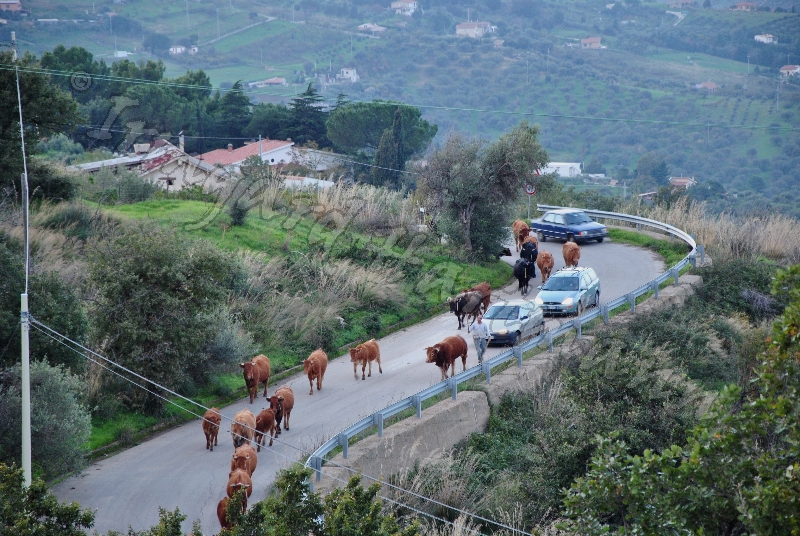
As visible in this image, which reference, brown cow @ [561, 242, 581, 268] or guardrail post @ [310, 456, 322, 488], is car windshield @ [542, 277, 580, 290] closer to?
brown cow @ [561, 242, 581, 268]

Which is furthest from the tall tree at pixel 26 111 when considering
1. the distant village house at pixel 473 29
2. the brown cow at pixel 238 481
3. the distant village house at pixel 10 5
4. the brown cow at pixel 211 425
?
the distant village house at pixel 473 29

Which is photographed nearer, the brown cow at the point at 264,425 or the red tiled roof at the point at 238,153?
the brown cow at the point at 264,425

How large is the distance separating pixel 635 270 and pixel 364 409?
55.3ft

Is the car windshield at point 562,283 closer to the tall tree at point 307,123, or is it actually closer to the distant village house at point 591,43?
the tall tree at point 307,123

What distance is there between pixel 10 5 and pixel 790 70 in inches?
5455

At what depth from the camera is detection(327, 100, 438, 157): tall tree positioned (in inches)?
2707

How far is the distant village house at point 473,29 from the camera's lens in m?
185

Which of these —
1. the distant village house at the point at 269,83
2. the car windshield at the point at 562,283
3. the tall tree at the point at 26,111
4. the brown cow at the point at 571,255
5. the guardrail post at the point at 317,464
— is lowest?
the distant village house at the point at 269,83

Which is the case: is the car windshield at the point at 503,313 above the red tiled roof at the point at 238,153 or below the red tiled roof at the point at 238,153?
above

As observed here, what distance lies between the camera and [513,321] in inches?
935

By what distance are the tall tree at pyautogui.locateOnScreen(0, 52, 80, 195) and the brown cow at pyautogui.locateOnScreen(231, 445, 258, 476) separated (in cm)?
1416

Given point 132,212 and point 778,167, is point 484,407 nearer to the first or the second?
point 132,212

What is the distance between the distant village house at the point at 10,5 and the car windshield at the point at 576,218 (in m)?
155

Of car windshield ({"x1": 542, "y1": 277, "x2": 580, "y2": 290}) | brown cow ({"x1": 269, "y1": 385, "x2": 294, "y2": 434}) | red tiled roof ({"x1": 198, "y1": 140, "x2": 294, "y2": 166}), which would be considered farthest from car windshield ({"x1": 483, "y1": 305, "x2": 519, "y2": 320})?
red tiled roof ({"x1": 198, "y1": 140, "x2": 294, "y2": 166})
